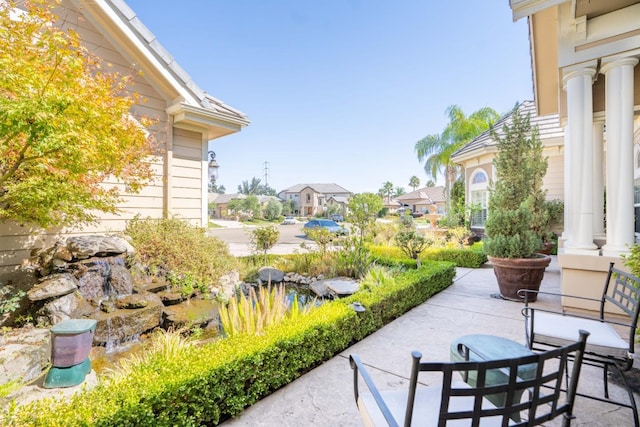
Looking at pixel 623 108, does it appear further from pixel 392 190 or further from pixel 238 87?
pixel 392 190

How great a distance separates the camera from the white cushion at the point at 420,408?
142 centimetres

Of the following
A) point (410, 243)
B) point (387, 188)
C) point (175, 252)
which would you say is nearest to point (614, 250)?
point (410, 243)

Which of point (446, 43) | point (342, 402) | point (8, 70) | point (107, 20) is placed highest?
point (446, 43)

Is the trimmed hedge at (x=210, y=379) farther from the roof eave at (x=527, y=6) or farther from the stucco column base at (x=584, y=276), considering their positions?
the roof eave at (x=527, y=6)

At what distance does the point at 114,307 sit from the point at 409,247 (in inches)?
263

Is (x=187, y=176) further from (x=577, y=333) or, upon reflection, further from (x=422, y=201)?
(x=422, y=201)

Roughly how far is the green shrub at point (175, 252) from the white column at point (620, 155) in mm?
6702

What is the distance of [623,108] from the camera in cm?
406

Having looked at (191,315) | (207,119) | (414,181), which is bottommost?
(191,315)

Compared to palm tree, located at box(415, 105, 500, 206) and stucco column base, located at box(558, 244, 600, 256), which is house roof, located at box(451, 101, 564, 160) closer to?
palm tree, located at box(415, 105, 500, 206)

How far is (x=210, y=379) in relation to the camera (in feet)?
7.04

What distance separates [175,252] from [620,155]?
24.4 ft

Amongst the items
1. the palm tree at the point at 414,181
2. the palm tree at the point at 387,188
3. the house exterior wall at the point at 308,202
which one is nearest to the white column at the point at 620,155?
the house exterior wall at the point at 308,202

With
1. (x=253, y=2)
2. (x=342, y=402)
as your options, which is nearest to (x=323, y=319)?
(x=342, y=402)
